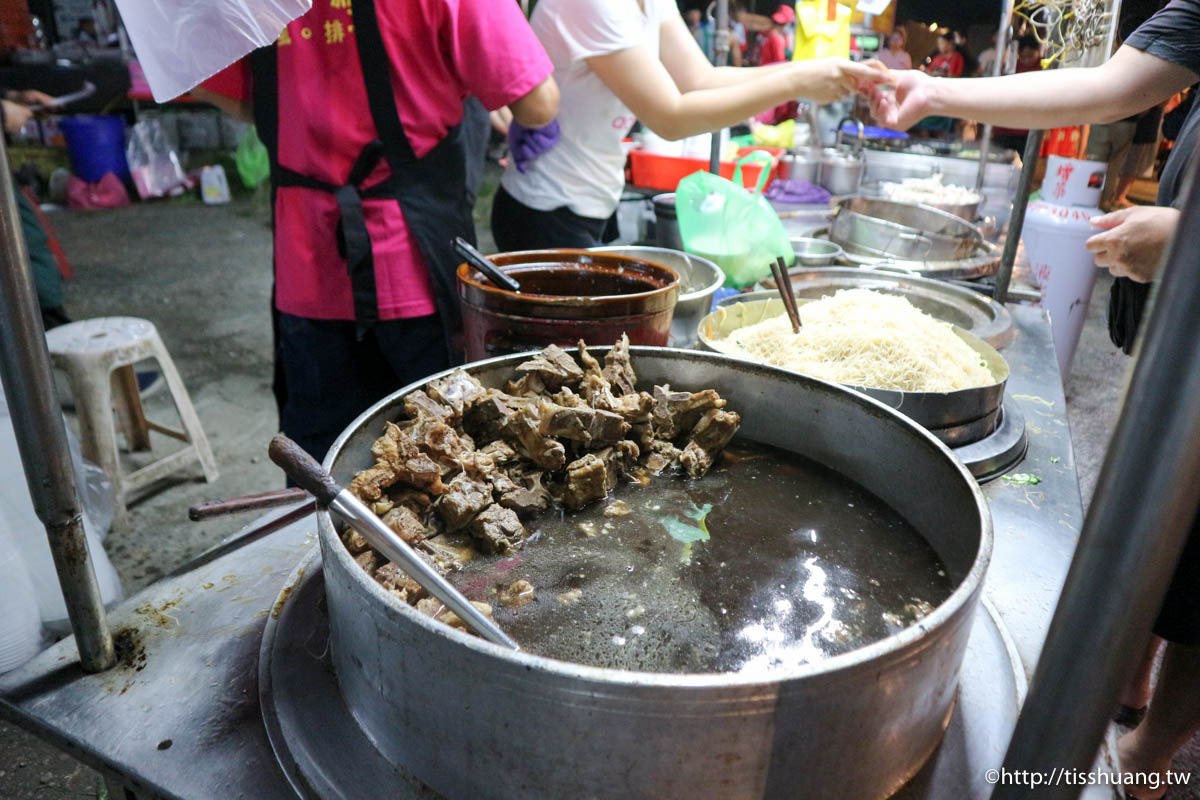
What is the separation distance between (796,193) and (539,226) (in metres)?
2.39

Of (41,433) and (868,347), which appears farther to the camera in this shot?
(868,347)

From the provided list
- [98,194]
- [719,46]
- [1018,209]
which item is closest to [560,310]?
[1018,209]

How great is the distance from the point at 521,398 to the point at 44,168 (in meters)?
11.9

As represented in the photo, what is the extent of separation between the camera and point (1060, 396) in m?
2.27

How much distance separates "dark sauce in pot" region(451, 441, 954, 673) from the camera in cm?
108

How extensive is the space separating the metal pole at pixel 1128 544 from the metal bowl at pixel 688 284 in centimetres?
158

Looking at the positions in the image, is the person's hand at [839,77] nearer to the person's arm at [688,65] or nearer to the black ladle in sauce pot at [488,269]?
the person's arm at [688,65]

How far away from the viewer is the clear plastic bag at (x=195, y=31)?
46.7 inches

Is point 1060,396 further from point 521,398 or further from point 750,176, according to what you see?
point 750,176

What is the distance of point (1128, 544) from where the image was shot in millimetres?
556

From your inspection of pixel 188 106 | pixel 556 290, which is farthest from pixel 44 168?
pixel 556 290

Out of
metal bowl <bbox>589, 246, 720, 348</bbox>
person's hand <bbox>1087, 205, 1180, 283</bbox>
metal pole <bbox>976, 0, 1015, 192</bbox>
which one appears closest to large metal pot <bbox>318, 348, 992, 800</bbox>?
person's hand <bbox>1087, 205, 1180, 283</bbox>

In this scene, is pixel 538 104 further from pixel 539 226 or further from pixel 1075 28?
pixel 1075 28

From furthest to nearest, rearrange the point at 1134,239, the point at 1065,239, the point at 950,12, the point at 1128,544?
1. the point at 950,12
2. the point at 1065,239
3. the point at 1134,239
4. the point at 1128,544
